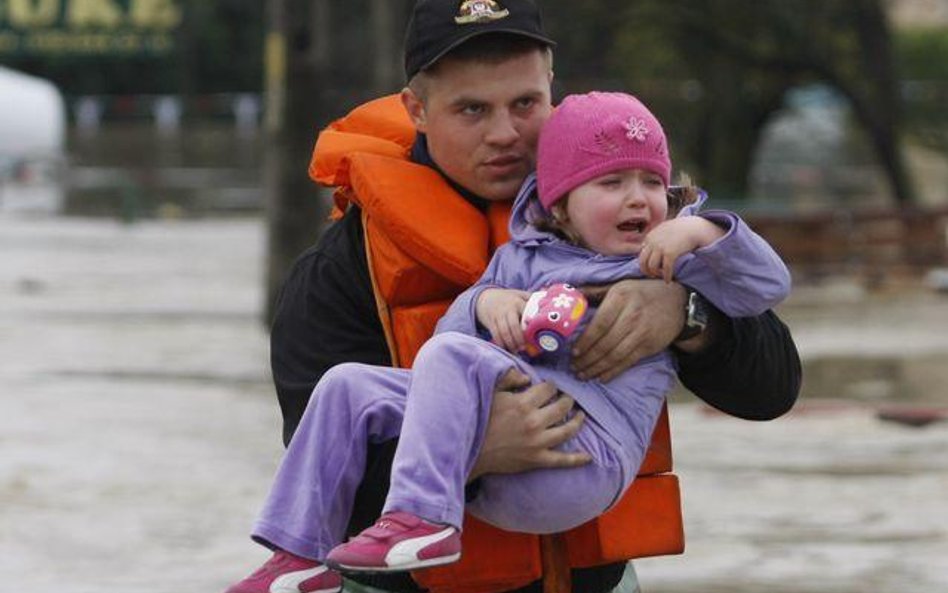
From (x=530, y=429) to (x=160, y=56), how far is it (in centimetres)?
5248

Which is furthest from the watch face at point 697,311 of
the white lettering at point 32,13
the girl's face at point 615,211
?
the white lettering at point 32,13

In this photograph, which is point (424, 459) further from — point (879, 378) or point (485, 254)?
point (879, 378)

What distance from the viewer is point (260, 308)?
19562mm

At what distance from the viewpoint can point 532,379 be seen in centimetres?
367

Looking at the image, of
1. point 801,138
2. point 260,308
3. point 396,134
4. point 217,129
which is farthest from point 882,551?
point 217,129

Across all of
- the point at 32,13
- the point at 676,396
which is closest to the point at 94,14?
the point at 32,13

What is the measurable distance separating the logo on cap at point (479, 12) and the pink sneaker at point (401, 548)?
79 centimetres

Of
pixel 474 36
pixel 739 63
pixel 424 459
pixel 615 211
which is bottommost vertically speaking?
pixel 739 63

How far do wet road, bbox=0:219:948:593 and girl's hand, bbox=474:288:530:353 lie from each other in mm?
4737

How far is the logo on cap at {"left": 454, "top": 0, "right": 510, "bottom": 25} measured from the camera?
378 centimetres

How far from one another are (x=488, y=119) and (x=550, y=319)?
0.39 metres

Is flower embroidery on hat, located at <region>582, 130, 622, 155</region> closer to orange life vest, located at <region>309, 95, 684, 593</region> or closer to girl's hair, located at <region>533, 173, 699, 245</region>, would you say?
girl's hair, located at <region>533, 173, 699, 245</region>

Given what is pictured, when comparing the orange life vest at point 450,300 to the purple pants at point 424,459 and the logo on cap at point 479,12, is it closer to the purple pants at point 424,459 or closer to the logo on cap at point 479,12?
the purple pants at point 424,459

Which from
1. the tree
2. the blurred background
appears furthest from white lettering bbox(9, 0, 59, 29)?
the tree
